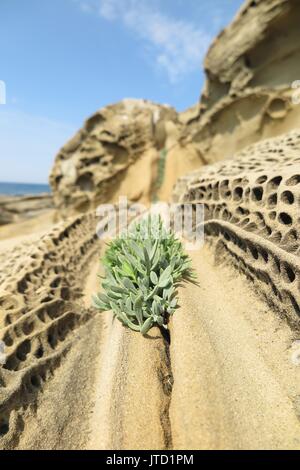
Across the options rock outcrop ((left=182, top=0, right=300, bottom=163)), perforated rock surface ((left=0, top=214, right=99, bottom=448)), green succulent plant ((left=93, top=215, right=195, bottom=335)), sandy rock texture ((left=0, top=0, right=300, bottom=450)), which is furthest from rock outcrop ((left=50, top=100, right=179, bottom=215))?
green succulent plant ((left=93, top=215, right=195, bottom=335))

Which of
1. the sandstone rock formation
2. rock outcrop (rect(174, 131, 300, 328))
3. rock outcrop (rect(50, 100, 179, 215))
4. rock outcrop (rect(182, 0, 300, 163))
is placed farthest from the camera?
the sandstone rock formation

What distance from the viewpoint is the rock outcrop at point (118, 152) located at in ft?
31.0

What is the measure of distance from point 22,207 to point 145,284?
13466mm

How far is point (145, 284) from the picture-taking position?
9.29ft

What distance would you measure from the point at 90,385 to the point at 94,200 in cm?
792

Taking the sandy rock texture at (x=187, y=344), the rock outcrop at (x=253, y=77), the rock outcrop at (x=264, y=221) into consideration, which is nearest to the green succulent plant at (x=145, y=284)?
the sandy rock texture at (x=187, y=344)

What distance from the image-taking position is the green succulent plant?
269 centimetres

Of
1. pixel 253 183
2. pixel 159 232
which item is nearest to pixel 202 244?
pixel 159 232

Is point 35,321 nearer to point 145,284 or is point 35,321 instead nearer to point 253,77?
point 145,284

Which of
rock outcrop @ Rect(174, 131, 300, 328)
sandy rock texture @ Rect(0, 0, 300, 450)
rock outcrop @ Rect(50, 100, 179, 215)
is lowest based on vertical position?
sandy rock texture @ Rect(0, 0, 300, 450)

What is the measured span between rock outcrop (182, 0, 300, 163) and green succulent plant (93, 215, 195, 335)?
18.4ft

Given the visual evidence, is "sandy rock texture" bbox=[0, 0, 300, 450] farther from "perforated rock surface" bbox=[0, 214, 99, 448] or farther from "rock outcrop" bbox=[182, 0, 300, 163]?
"rock outcrop" bbox=[182, 0, 300, 163]

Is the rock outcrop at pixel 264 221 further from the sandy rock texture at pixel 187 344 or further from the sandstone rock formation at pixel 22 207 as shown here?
the sandstone rock formation at pixel 22 207

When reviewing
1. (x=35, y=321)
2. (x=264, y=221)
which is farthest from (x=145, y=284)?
(x=264, y=221)
